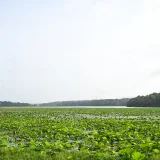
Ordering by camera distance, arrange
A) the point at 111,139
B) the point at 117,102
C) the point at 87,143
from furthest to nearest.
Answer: the point at 117,102 < the point at 111,139 < the point at 87,143

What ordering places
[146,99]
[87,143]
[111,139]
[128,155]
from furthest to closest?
[146,99]
[111,139]
[87,143]
[128,155]

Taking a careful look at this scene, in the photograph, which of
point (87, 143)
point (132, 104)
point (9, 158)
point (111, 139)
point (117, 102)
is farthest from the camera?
point (117, 102)

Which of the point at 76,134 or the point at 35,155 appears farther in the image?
the point at 76,134

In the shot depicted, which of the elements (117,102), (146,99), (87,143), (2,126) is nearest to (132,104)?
(146,99)

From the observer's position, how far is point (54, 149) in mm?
7020

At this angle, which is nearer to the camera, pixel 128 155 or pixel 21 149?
pixel 128 155

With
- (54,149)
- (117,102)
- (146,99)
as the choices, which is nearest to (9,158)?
(54,149)

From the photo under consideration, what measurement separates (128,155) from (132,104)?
6868cm

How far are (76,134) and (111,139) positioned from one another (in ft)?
6.08

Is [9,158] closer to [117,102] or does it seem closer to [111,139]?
[111,139]

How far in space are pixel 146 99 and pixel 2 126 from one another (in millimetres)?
57294

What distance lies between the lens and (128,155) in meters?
5.75

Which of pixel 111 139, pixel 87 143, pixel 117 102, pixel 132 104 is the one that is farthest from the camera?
pixel 117 102

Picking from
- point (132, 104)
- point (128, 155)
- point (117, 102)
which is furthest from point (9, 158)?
point (117, 102)
